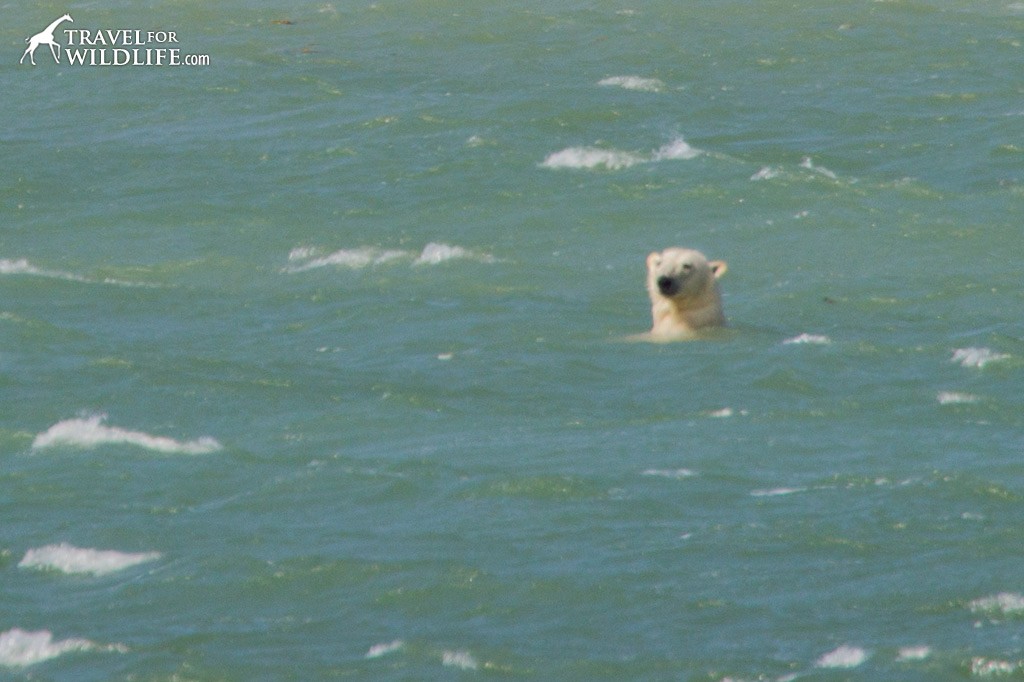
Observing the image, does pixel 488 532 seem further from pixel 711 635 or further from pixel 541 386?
pixel 541 386

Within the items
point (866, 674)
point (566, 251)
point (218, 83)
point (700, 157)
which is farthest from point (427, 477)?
point (218, 83)

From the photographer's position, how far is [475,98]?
2939 cm

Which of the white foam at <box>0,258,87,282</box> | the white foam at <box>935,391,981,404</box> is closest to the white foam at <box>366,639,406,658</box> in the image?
the white foam at <box>935,391,981,404</box>

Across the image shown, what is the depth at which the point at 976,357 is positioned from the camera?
17062 mm

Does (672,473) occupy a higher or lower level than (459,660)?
lower

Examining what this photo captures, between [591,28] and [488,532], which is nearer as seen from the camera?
[488,532]

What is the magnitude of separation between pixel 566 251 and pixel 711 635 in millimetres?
11472

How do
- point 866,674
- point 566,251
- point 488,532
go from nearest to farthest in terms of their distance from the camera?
point 866,674, point 488,532, point 566,251

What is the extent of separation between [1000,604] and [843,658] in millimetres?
1200

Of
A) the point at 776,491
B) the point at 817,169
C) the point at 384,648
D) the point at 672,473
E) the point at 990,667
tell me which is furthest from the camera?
the point at 817,169

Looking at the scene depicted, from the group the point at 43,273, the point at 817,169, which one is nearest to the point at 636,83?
the point at 817,169

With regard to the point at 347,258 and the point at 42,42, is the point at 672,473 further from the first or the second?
the point at 42,42

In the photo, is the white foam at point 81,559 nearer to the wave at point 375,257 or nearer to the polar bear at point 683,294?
the polar bear at point 683,294

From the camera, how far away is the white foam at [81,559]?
12.8 meters
